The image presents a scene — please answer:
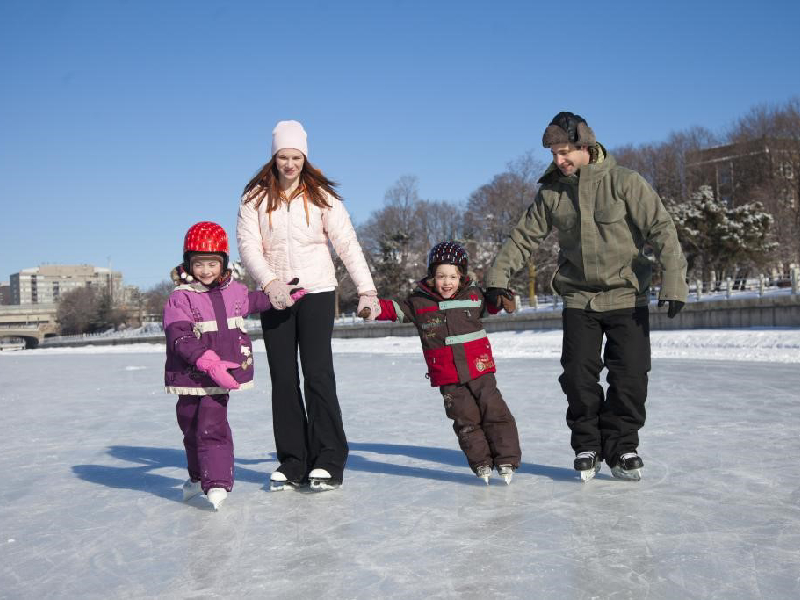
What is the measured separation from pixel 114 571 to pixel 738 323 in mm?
22053

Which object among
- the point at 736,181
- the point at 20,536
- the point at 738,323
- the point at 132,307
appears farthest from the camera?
the point at 132,307

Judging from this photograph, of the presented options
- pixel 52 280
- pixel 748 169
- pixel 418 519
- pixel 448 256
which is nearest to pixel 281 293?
pixel 448 256

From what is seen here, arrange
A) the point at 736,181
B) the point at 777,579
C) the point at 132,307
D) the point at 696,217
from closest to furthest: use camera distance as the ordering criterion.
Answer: the point at 777,579 < the point at 696,217 < the point at 736,181 < the point at 132,307

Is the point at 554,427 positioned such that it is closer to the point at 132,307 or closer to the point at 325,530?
the point at 325,530

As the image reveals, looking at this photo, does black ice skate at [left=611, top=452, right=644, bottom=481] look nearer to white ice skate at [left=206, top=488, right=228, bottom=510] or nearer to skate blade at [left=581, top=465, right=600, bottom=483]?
skate blade at [left=581, top=465, right=600, bottom=483]

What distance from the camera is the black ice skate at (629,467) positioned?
3590 millimetres

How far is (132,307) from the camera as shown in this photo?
97.9m

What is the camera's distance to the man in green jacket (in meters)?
3.62

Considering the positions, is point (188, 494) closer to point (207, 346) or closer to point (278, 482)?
point (278, 482)

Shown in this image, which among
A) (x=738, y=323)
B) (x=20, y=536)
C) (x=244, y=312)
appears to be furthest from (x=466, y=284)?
(x=738, y=323)

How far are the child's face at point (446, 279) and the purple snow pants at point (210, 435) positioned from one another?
1.09 meters

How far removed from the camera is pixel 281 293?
3.54 m

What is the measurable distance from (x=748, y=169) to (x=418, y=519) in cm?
5216

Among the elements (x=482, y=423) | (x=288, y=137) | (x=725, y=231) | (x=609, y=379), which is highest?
(x=725, y=231)
